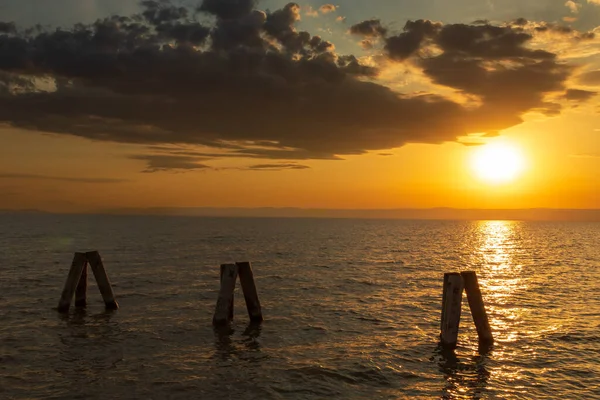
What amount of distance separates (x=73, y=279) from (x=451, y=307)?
15.4 meters

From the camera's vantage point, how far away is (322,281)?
107ft

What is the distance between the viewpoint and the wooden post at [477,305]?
15.9m

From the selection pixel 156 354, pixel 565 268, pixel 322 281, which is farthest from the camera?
pixel 565 268

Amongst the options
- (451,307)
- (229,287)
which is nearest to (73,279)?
(229,287)

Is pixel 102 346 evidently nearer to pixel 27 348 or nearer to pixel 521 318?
pixel 27 348

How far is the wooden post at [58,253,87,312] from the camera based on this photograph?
20.3m

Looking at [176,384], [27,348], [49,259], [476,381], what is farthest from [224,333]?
[49,259]

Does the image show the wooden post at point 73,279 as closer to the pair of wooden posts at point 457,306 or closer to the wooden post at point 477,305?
the pair of wooden posts at point 457,306

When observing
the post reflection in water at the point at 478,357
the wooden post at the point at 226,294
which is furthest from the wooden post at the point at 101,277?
the post reflection in water at the point at 478,357

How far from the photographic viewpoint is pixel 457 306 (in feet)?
50.6

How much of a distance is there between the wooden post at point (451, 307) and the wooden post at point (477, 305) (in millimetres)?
517

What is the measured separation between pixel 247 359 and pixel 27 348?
23.7ft

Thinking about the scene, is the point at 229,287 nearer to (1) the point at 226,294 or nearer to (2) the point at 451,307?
(1) the point at 226,294

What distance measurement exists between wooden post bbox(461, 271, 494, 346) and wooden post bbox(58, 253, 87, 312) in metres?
15.4
